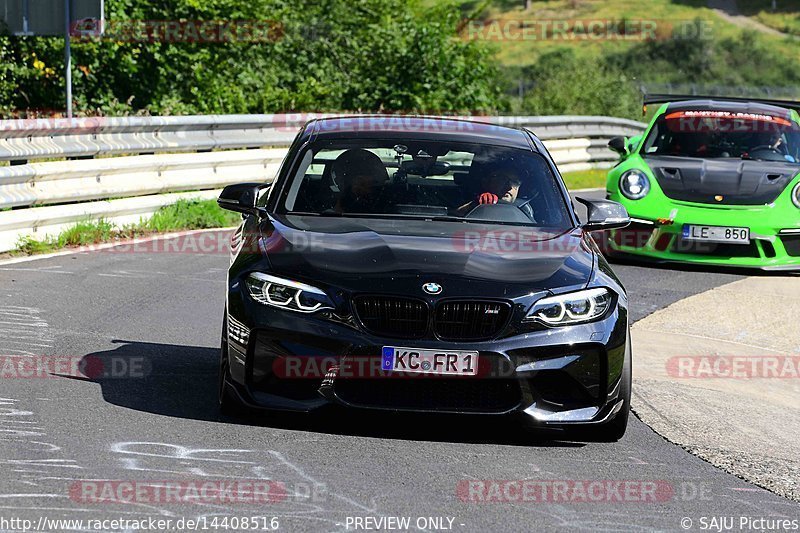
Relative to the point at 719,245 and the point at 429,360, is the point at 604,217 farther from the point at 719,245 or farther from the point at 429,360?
the point at 719,245

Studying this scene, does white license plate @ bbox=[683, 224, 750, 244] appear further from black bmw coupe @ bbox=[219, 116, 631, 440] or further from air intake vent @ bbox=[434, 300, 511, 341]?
air intake vent @ bbox=[434, 300, 511, 341]

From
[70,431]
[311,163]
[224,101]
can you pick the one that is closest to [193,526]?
[70,431]

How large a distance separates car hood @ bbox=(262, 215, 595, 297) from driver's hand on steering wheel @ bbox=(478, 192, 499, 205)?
0.99ft

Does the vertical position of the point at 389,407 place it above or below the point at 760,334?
above

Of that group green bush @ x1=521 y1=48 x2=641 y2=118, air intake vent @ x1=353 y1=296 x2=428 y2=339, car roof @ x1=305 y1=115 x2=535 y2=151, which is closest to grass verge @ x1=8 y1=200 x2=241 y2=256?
car roof @ x1=305 y1=115 x2=535 y2=151

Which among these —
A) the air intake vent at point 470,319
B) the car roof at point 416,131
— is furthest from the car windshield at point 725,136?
the air intake vent at point 470,319

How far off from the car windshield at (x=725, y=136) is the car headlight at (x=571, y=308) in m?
7.84

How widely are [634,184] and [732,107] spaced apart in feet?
5.65

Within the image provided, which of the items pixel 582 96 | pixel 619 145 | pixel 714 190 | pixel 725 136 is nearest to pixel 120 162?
pixel 619 145

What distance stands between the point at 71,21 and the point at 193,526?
12007 mm

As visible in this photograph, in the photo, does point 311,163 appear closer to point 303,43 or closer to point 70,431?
point 70,431

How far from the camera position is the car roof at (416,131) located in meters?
7.30

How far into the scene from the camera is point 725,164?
12977mm

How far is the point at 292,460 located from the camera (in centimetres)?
539
